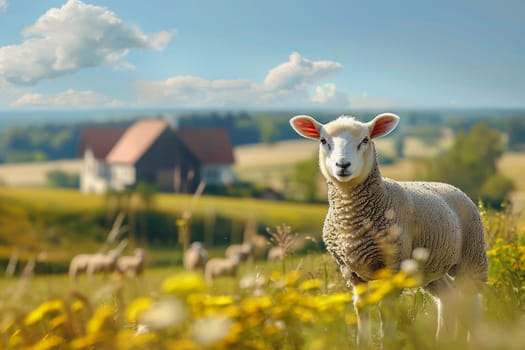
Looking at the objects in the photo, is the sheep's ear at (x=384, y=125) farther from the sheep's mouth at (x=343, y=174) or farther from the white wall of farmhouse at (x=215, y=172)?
the white wall of farmhouse at (x=215, y=172)

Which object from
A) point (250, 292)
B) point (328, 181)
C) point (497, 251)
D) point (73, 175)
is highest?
point (328, 181)

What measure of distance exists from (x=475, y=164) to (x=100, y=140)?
32.0 metres

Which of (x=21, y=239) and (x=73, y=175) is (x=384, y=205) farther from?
(x=73, y=175)

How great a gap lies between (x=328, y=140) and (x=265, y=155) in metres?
67.2

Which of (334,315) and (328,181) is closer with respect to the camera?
(334,315)

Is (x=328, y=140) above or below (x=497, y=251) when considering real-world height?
above

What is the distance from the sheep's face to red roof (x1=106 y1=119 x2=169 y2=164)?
5452 cm

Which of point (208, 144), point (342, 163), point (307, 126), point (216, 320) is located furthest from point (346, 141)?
point (208, 144)

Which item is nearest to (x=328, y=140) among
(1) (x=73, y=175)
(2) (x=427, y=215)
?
(2) (x=427, y=215)

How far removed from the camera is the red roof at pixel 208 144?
6138 cm

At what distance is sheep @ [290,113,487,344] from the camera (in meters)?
4.97

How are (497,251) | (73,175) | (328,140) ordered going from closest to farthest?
(328,140), (497,251), (73,175)

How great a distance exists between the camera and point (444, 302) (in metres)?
5.79

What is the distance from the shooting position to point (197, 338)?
2.43 meters
